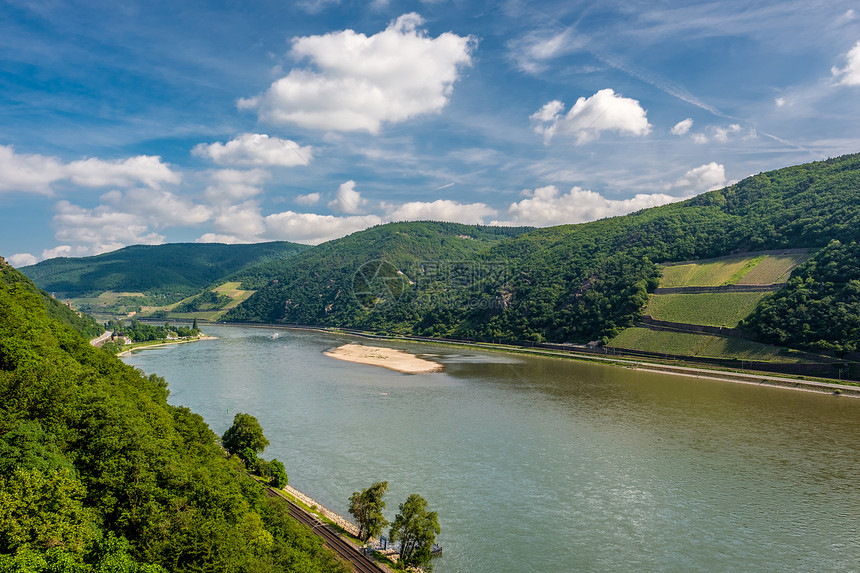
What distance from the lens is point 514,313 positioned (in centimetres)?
13800

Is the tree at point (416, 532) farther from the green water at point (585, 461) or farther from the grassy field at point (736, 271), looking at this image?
the grassy field at point (736, 271)

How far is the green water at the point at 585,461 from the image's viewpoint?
2895 centimetres

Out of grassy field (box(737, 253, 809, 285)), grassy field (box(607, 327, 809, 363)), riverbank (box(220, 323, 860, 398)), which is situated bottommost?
riverbank (box(220, 323, 860, 398))

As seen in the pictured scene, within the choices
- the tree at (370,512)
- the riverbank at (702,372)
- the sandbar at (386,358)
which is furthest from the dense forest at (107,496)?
the riverbank at (702,372)

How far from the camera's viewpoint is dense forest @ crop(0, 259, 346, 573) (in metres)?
14.7

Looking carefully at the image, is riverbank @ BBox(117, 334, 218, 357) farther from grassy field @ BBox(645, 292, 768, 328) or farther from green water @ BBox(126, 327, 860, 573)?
grassy field @ BBox(645, 292, 768, 328)

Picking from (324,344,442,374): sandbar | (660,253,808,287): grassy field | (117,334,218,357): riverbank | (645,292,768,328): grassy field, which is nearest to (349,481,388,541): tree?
(324,344,442,374): sandbar

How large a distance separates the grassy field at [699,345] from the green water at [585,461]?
1225cm

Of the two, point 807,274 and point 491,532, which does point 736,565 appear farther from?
point 807,274

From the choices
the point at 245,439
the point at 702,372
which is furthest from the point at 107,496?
the point at 702,372

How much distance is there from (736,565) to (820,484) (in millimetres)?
15811

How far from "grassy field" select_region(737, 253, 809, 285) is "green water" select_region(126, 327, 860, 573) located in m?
37.8

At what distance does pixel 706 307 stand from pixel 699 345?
44.4ft

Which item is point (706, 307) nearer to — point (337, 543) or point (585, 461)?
point (585, 461)
